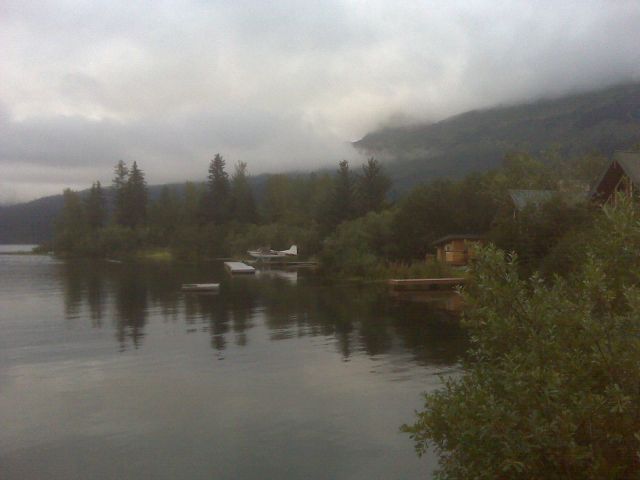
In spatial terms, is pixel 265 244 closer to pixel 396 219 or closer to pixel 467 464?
pixel 396 219

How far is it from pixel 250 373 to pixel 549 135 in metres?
190

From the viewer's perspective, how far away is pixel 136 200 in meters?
119

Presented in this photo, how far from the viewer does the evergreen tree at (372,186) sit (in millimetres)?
76625

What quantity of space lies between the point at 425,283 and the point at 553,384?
3508 cm

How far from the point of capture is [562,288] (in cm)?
660

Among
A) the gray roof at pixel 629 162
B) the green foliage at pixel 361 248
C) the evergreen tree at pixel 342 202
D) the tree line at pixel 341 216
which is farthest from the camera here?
the evergreen tree at pixel 342 202

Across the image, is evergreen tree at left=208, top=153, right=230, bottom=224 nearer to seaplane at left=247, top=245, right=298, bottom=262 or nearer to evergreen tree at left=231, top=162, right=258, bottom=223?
evergreen tree at left=231, top=162, right=258, bottom=223

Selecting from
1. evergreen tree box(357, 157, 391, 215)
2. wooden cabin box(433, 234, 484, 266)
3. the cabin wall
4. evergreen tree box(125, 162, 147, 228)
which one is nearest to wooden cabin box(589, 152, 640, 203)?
wooden cabin box(433, 234, 484, 266)

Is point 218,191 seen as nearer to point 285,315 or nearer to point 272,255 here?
point 272,255

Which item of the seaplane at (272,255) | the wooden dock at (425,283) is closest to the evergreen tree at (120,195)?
the seaplane at (272,255)

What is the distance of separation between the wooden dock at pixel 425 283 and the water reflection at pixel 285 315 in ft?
4.90

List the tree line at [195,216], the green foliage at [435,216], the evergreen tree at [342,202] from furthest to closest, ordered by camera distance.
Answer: the tree line at [195,216] < the evergreen tree at [342,202] < the green foliage at [435,216]

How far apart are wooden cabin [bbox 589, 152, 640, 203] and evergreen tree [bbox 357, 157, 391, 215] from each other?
1667 inches

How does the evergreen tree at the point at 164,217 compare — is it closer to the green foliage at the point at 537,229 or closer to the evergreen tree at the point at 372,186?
the evergreen tree at the point at 372,186
